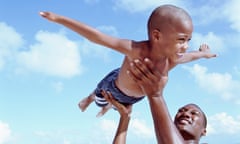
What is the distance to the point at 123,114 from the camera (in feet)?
11.0

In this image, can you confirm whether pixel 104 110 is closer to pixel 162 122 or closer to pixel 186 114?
pixel 186 114

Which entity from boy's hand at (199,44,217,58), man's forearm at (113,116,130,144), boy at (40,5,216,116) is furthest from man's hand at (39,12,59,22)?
boy's hand at (199,44,217,58)

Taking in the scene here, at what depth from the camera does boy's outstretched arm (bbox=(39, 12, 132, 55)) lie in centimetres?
226

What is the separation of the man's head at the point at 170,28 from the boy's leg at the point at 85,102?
43.1 inches

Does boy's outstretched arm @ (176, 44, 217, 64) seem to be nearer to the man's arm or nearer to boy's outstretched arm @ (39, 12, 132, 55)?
boy's outstretched arm @ (39, 12, 132, 55)

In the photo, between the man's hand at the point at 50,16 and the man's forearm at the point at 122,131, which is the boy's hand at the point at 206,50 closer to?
the man's forearm at the point at 122,131

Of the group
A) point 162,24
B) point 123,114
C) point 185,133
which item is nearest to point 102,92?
point 123,114

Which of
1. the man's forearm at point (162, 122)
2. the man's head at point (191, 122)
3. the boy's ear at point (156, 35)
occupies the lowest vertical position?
the man's forearm at point (162, 122)

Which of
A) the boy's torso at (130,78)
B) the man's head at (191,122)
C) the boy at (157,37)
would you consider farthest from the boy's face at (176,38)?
the man's head at (191,122)

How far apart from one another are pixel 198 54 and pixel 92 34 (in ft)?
3.93

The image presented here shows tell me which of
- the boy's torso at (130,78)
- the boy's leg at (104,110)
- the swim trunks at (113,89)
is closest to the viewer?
the boy's torso at (130,78)

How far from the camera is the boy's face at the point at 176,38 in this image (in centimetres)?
237

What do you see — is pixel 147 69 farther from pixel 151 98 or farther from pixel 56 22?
pixel 56 22

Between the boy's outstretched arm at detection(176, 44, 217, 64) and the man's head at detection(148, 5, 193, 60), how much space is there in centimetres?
47
